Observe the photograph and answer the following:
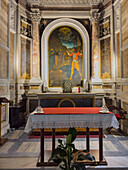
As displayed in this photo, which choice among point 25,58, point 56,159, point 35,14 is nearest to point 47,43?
point 25,58

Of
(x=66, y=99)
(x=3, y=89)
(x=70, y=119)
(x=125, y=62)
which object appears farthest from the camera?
(x=66, y=99)

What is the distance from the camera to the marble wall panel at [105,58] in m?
7.68

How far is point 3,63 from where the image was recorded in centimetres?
592

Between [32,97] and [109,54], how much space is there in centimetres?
407

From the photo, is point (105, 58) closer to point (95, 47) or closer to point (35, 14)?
point (95, 47)

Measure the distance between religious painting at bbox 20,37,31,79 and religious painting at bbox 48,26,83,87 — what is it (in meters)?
1.01

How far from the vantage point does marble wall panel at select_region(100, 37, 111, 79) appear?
25.2 ft

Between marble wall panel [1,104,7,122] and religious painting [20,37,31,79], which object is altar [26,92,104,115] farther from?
religious painting [20,37,31,79]

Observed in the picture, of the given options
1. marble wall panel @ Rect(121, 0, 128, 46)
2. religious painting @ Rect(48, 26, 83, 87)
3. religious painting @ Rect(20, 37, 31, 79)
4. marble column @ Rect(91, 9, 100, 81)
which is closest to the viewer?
marble wall panel @ Rect(121, 0, 128, 46)

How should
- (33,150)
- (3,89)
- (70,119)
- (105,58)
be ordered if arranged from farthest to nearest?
(105,58) < (3,89) < (33,150) < (70,119)

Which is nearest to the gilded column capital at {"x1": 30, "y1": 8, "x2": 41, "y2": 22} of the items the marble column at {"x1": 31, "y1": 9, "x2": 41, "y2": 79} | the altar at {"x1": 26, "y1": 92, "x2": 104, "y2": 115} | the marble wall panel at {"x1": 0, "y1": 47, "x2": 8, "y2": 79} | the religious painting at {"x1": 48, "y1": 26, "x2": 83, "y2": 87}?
the marble column at {"x1": 31, "y1": 9, "x2": 41, "y2": 79}

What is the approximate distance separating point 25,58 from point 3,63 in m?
1.90

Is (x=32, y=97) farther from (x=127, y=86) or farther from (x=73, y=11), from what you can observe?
(x=73, y=11)

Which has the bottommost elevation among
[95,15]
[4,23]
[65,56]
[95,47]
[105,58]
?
[105,58]
